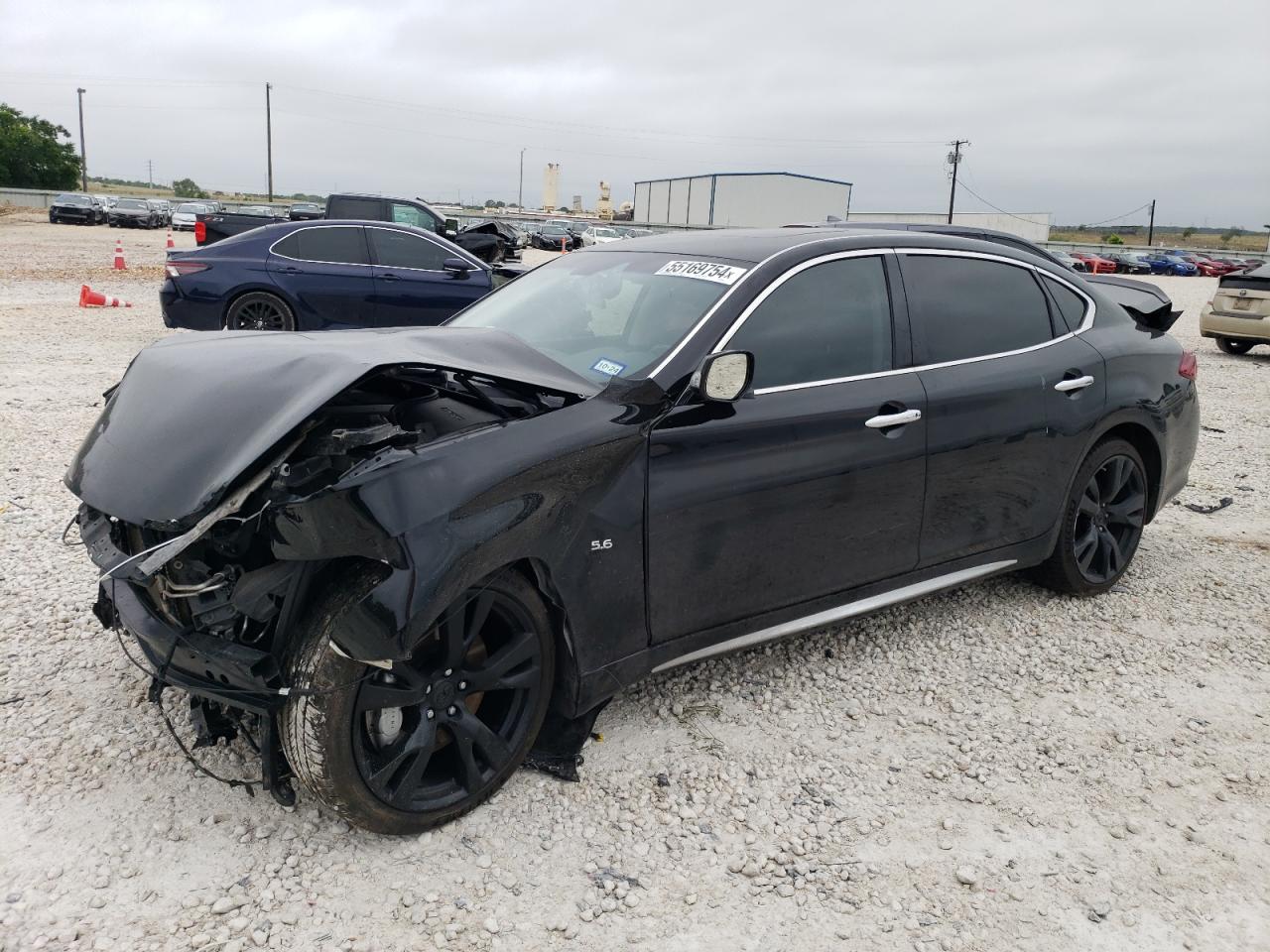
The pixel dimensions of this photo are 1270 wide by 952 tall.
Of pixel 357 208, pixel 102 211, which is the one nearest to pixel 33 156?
pixel 102 211

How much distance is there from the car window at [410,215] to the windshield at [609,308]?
1300cm

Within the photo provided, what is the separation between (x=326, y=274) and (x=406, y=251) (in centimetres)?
96

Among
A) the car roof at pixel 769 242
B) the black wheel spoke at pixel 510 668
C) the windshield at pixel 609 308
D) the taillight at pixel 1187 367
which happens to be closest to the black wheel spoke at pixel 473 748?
the black wheel spoke at pixel 510 668

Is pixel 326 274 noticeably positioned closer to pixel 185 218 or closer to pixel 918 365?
pixel 918 365

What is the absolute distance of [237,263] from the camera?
33.2 ft

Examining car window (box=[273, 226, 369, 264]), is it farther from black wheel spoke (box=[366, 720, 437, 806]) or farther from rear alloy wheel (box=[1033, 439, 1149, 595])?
black wheel spoke (box=[366, 720, 437, 806])

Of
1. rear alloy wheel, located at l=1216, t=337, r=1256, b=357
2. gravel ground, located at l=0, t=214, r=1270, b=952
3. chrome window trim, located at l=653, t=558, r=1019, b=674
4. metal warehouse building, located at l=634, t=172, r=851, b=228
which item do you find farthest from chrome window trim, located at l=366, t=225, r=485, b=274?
metal warehouse building, located at l=634, t=172, r=851, b=228

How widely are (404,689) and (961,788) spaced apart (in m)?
1.82

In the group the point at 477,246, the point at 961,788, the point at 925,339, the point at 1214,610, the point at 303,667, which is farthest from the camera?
the point at 477,246

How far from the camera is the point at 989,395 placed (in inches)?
152

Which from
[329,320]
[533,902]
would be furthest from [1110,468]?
[329,320]

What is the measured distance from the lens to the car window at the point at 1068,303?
4398 millimetres

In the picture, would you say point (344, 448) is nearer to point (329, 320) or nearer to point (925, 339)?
point (925, 339)

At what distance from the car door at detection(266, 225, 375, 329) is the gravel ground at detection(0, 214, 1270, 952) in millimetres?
6277
